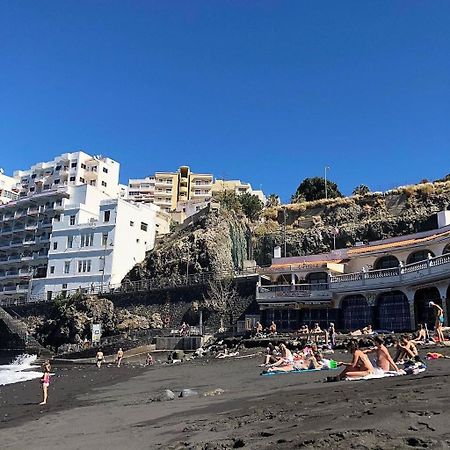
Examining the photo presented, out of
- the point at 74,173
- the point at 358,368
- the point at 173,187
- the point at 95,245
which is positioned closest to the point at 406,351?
the point at 358,368

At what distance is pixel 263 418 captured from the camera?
26.8 ft

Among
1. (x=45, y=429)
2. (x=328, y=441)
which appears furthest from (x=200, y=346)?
(x=328, y=441)

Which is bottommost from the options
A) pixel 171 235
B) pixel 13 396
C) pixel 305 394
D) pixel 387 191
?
pixel 13 396

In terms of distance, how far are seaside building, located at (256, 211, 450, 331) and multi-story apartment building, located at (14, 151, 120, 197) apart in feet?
172

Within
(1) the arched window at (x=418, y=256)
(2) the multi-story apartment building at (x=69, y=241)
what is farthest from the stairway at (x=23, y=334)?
(1) the arched window at (x=418, y=256)

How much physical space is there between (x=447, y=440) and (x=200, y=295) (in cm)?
4709

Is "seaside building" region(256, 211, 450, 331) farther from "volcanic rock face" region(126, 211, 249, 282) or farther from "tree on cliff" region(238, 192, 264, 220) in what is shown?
"tree on cliff" region(238, 192, 264, 220)

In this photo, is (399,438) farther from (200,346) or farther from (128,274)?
(128,274)

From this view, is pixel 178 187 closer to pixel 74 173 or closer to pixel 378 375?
pixel 74 173

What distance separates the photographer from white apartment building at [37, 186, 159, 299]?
64.2 m

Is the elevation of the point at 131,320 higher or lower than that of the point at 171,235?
lower

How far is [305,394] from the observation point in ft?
36.1

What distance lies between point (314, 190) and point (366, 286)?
45660 millimetres

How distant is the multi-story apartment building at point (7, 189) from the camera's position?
98969mm
